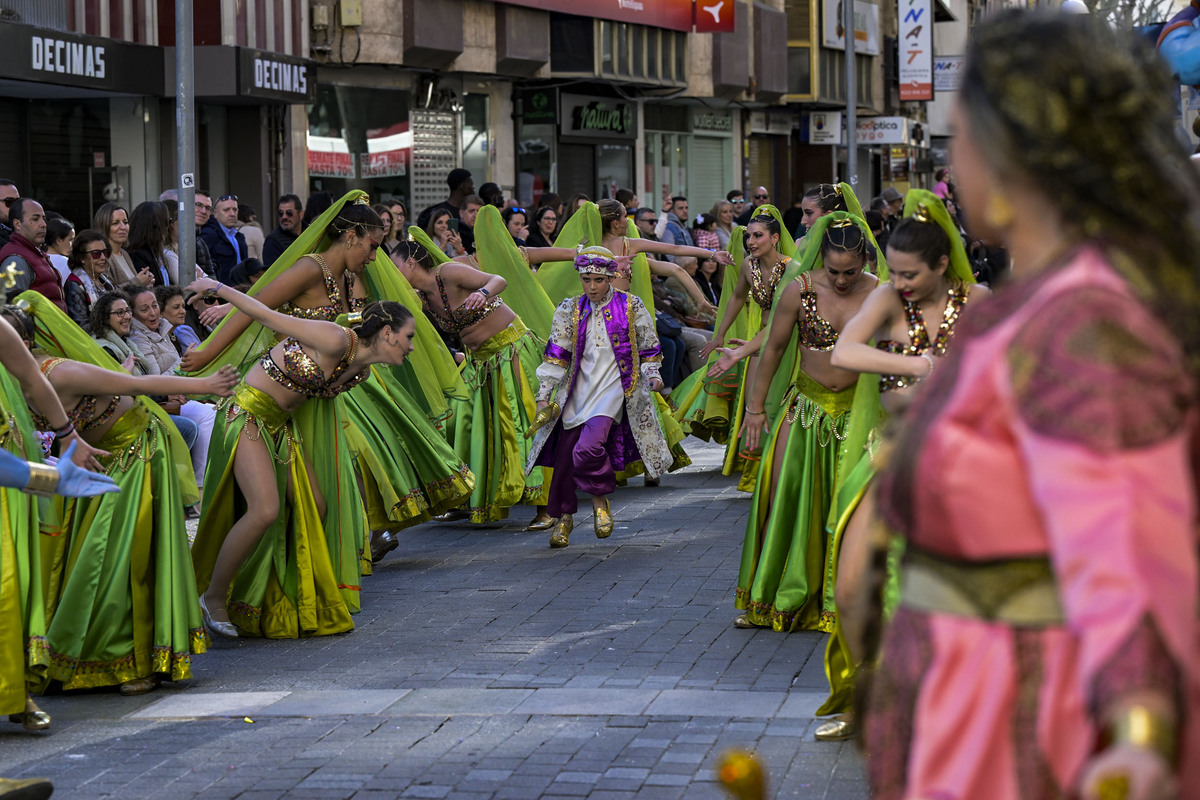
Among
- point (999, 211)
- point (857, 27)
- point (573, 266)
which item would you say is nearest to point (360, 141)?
point (573, 266)

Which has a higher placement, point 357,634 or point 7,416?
point 7,416

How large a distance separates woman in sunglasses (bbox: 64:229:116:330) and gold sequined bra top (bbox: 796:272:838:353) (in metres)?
4.99

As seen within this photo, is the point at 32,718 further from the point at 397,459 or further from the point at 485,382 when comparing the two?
the point at 485,382

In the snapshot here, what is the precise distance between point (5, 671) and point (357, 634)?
2.01 meters

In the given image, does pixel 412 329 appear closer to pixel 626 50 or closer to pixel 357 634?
pixel 357 634

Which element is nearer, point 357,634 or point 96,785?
point 96,785

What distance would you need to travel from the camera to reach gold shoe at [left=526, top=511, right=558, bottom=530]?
1021cm

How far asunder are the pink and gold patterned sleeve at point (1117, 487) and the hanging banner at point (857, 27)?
38.0 m

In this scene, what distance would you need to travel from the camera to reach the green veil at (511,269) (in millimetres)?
11305

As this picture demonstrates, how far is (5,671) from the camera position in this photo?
563 cm

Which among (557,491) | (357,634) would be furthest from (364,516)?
(557,491)

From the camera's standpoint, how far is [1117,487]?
195 cm

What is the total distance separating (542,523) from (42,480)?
5.61 metres

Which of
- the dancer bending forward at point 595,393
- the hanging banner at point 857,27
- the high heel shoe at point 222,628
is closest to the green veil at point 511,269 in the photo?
the dancer bending forward at point 595,393
